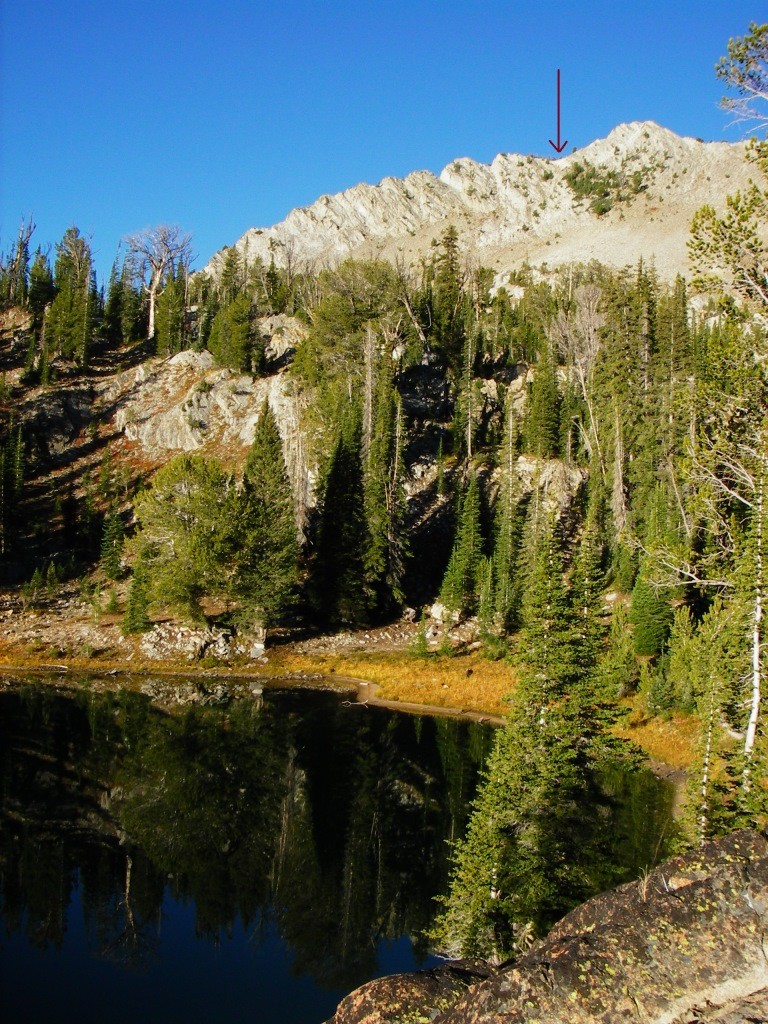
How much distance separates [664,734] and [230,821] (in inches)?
947

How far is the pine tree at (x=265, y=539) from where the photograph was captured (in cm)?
5447

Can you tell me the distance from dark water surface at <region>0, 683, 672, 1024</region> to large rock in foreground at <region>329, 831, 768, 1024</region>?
392 inches

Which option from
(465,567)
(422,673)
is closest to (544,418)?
(465,567)

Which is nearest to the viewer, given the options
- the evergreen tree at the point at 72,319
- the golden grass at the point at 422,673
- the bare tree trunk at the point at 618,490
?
the golden grass at the point at 422,673

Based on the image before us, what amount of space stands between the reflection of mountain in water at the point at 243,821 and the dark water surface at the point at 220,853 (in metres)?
0.08

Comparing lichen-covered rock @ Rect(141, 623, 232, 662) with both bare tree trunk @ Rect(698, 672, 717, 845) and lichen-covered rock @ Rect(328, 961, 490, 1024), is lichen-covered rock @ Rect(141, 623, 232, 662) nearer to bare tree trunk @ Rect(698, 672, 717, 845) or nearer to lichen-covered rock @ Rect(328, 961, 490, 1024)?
bare tree trunk @ Rect(698, 672, 717, 845)

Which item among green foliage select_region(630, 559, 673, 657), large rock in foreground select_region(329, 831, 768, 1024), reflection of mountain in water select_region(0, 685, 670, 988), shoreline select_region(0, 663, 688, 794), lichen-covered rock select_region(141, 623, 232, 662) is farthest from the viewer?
lichen-covered rock select_region(141, 623, 232, 662)

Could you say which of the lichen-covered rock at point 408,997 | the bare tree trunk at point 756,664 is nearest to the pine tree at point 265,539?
the bare tree trunk at point 756,664

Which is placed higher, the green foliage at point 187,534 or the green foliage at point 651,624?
the green foliage at point 187,534

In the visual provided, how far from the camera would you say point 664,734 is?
38.2 metres

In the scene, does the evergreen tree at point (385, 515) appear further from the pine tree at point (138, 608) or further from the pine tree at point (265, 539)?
the pine tree at point (138, 608)

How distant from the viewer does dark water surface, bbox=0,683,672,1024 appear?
59.7 feet

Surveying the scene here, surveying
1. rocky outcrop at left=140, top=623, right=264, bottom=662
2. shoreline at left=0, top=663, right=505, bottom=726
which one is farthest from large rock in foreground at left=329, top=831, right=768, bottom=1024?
rocky outcrop at left=140, top=623, right=264, bottom=662

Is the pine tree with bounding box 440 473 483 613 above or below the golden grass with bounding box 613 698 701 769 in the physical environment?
above
